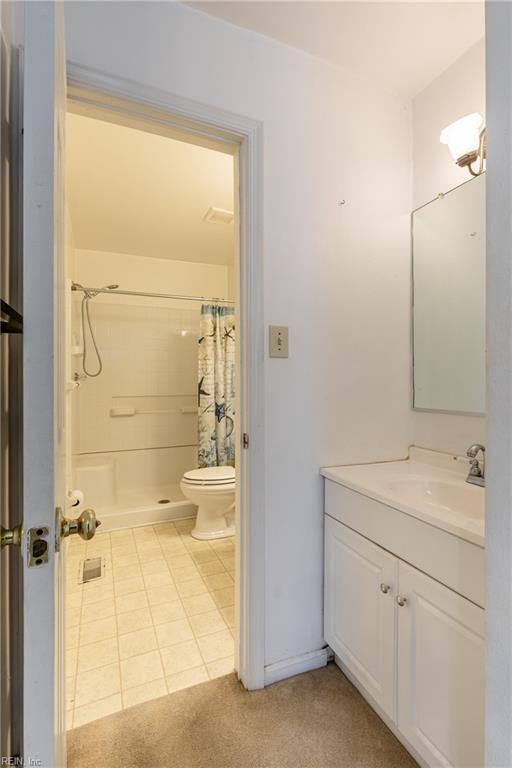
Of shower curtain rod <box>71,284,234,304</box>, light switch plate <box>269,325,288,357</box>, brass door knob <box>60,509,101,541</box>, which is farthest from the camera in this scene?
shower curtain rod <box>71,284,234,304</box>

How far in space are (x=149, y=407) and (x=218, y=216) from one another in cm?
187

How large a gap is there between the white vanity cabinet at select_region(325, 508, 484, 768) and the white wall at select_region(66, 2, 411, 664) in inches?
6.3

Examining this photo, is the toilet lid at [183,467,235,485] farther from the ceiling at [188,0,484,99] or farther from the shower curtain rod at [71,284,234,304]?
the ceiling at [188,0,484,99]

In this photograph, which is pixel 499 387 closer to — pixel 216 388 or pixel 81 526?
pixel 81 526

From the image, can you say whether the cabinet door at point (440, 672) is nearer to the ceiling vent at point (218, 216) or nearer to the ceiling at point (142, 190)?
the ceiling at point (142, 190)

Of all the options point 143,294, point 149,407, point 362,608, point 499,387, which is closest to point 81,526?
point 499,387

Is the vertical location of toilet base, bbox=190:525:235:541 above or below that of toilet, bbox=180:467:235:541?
below

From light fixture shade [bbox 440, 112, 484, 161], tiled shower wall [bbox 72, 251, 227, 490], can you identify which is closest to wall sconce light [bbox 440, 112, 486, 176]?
light fixture shade [bbox 440, 112, 484, 161]

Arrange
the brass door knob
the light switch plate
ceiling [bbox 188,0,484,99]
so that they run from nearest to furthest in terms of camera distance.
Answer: the brass door knob < ceiling [bbox 188,0,484,99] < the light switch plate

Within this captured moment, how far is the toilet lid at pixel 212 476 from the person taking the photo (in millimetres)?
2551

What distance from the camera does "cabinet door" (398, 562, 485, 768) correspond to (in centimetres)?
85

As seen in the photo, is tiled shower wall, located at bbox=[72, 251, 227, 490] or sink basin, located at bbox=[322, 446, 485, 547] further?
tiled shower wall, located at bbox=[72, 251, 227, 490]

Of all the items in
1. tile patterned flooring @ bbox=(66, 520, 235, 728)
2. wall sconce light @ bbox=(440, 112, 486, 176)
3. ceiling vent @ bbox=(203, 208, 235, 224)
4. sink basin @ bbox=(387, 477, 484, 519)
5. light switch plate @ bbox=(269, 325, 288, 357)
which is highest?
ceiling vent @ bbox=(203, 208, 235, 224)

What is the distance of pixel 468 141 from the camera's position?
132 cm
